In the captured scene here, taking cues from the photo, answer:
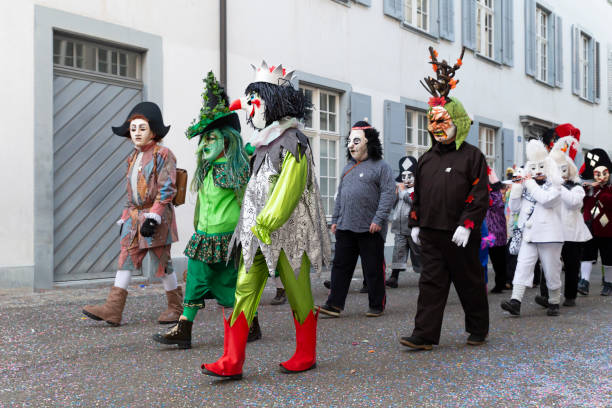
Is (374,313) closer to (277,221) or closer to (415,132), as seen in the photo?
(277,221)

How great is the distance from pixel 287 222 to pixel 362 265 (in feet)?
8.76

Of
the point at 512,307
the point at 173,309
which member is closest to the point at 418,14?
the point at 512,307

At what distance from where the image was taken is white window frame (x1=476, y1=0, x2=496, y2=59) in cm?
1697

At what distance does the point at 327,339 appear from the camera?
5.25 meters

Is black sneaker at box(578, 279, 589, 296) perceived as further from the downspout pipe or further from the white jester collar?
the white jester collar

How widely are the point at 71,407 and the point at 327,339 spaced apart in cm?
223

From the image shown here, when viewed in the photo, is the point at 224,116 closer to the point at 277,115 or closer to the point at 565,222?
the point at 277,115

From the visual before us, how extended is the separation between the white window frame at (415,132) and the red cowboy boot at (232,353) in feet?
35.9

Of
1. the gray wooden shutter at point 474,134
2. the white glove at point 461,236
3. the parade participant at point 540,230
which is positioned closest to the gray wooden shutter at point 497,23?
the gray wooden shutter at point 474,134

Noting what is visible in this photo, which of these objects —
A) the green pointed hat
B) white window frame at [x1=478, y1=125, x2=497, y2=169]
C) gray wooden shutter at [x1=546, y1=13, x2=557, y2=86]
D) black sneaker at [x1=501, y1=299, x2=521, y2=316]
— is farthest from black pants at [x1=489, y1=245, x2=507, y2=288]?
gray wooden shutter at [x1=546, y1=13, x2=557, y2=86]

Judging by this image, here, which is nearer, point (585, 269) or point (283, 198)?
point (283, 198)

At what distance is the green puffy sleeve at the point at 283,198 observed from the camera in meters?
3.74

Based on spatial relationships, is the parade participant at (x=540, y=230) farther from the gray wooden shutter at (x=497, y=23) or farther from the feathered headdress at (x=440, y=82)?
the gray wooden shutter at (x=497, y=23)

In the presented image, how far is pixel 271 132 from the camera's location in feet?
13.3
